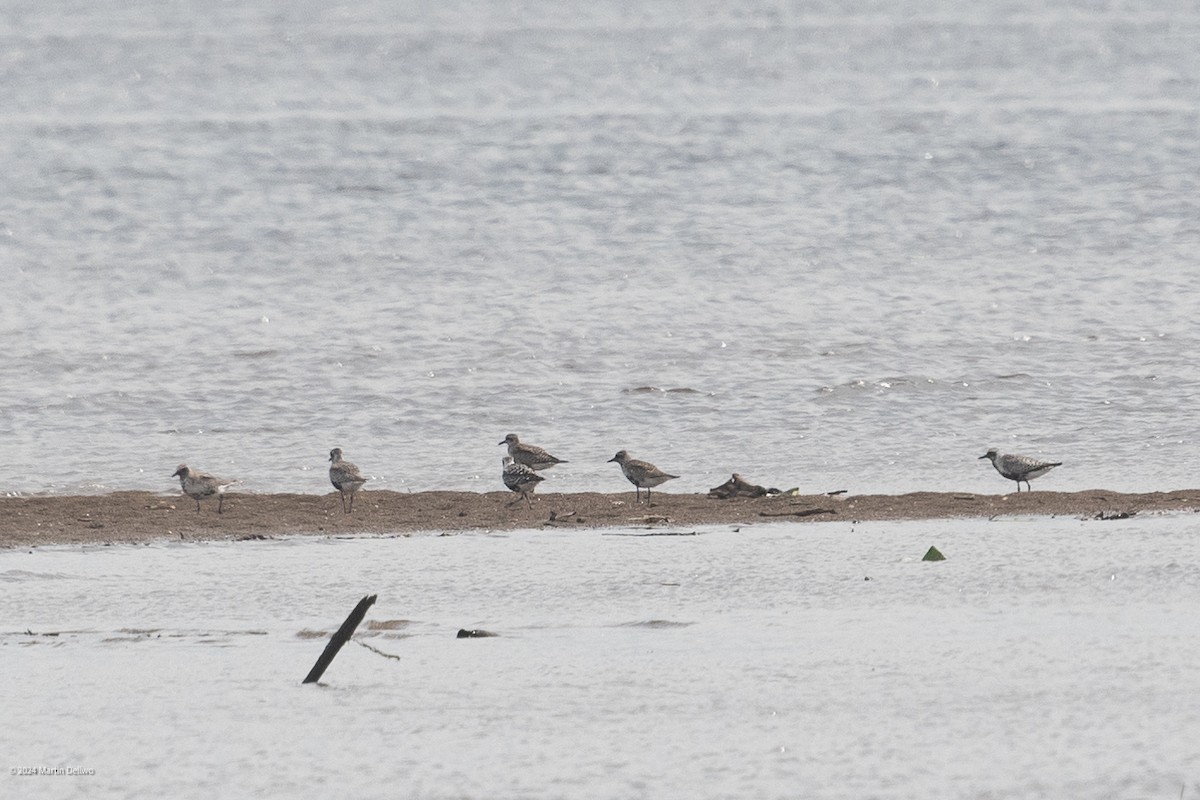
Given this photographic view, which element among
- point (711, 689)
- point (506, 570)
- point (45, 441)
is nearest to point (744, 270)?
point (45, 441)

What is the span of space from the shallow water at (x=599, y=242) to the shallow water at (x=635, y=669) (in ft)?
12.5

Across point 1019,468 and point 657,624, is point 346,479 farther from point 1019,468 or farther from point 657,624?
point 657,624

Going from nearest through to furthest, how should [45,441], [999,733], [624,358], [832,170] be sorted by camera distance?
[999,733] < [45,441] < [624,358] < [832,170]

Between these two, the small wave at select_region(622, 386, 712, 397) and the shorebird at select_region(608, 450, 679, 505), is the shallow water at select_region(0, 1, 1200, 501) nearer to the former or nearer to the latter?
the small wave at select_region(622, 386, 712, 397)

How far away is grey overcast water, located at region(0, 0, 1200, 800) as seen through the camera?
645 centimetres

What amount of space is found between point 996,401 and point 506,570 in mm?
7774

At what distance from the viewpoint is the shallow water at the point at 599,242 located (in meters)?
15.3

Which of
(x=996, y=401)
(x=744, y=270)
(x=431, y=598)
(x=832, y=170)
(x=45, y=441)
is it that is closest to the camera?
(x=431, y=598)

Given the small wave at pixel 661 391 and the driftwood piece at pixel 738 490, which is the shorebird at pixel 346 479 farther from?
the small wave at pixel 661 391

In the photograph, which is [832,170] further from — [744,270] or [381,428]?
[381,428]

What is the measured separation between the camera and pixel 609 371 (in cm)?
1755

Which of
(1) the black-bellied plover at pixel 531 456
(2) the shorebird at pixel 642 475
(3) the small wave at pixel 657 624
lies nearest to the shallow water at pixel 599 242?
(1) the black-bellied plover at pixel 531 456

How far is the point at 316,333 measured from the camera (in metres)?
19.1

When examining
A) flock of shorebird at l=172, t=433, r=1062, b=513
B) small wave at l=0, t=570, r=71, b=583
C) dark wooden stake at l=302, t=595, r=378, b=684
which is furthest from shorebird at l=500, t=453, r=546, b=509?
dark wooden stake at l=302, t=595, r=378, b=684
